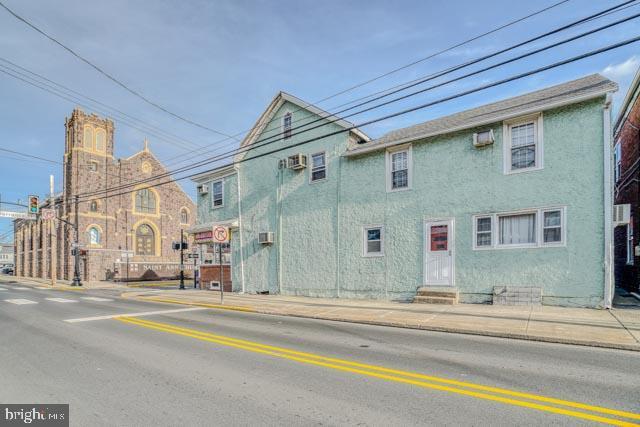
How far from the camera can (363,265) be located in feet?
49.9

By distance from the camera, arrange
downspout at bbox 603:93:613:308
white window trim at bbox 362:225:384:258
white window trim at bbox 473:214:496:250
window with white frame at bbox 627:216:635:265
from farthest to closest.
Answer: window with white frame at bbox 627:216:635:265, white window trim at bbox 362:225:384:258, white window trim at bbox 473:214:496:250, downspout at bbox 603:93:613:308

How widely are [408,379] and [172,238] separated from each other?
4405 centimetres

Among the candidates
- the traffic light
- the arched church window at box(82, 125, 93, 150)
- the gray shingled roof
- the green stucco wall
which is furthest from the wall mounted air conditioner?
the arched church window at box(82, 125, 93, 150)

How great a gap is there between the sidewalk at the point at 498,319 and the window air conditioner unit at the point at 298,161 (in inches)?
263

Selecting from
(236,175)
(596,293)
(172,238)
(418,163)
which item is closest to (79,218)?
(172,238)

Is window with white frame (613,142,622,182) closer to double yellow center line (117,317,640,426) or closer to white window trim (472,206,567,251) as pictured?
white window trim (472,206,567,251)

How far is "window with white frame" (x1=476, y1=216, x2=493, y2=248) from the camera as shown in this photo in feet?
40.8

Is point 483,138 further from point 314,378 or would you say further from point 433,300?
point 314,378

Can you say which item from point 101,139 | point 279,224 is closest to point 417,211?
point 279,224

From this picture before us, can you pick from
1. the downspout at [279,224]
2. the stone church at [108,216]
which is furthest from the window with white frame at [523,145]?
the stone church at [108,216]

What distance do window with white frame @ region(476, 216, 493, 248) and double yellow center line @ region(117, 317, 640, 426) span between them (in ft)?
27.2

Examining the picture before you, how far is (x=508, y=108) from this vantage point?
12.3m

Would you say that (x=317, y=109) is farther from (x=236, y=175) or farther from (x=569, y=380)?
(x=569, y=380)

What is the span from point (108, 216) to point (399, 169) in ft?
118
